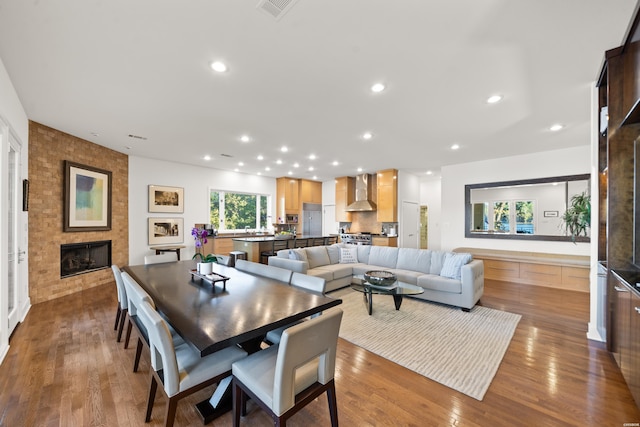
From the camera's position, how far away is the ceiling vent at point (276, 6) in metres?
1.74

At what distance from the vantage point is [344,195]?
8906 mm

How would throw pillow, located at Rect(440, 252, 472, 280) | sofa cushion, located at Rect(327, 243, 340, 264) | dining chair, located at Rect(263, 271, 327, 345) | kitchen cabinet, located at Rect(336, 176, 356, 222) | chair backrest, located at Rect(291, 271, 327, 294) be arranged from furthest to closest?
kitchen cabinet, located at Rect(336, 176, 356, 222) → sofa cushion, located at Rect(327, 243, 340, 264) → throw pillow, located at Rect(440, 252, 472, 280) → chair backrest, located at Rect(291, 271, 327, 294) → dining chair, located at Rect(263, 271, 327, 345)

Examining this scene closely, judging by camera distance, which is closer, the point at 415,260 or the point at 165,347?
the point at 165,347

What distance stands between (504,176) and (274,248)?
19.0 ft

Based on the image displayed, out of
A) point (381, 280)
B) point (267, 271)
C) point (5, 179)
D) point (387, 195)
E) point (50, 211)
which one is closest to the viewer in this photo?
point (5, 179)

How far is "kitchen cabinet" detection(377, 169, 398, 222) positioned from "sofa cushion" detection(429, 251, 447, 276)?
328 cm

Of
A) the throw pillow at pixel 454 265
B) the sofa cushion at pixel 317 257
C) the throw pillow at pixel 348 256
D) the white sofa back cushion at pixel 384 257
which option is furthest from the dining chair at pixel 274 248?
the throw pillow at pixel 454 265

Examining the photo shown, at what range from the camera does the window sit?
25.5ft

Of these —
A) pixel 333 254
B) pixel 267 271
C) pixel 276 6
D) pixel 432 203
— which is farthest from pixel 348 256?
pixel 432 203

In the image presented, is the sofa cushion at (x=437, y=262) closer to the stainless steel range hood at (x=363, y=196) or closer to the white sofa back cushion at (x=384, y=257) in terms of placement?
the white sofa back cushion at (x=384, y=257)

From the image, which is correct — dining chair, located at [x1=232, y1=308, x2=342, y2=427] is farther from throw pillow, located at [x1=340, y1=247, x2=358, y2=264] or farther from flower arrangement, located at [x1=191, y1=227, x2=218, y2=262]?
throw pillow, located at [x1=340, y1=247, x2=358, y2=264]

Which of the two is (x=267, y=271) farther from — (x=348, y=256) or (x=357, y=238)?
(x=357, y=238)

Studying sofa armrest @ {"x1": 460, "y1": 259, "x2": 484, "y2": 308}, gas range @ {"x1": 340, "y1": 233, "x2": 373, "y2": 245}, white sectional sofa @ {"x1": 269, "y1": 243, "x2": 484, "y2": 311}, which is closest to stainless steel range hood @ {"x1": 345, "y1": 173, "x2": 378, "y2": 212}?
gas range @ {"x1": 340, "y1": 233, "x2": 373, "y2": 245}

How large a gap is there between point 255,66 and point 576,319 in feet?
16.5
